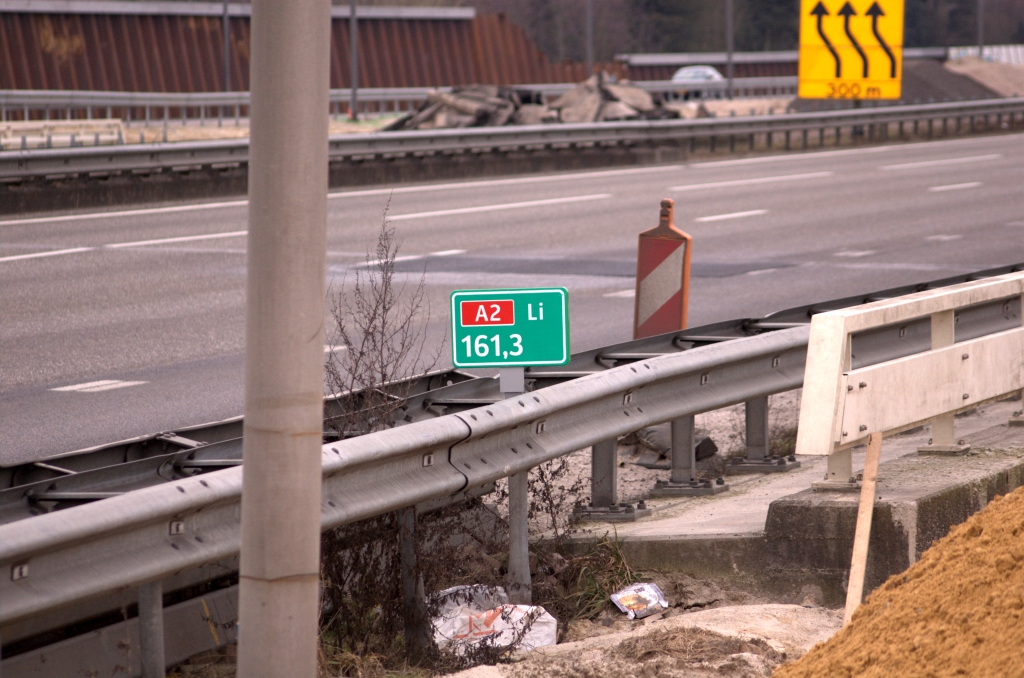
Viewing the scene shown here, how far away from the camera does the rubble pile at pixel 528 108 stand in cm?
2995

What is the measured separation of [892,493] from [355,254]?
924 cm

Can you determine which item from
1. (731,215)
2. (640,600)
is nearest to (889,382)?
(640,600)

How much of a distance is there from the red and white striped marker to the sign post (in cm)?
286

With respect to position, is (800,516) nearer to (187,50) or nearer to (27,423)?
(27,423)

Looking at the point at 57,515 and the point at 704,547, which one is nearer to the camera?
the point at 57,515

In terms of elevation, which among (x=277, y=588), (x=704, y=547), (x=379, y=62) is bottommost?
(x=704, y=547)

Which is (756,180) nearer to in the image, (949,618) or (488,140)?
(488,140)

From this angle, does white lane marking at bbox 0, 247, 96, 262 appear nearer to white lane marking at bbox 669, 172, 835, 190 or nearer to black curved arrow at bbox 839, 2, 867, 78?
white lane marking at bbox 669, 172, 835, 190

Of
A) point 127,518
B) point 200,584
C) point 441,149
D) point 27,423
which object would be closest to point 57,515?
point 127,518

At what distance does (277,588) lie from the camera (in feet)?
10.4

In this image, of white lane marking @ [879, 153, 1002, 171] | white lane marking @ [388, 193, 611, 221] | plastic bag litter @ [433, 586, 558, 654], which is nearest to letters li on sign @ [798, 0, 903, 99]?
white lane marking @ [879, 153, 1002, 171]

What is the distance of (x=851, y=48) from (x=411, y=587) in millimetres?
26499

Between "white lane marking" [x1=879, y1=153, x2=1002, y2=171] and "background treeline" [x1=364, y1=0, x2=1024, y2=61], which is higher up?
"background treeline" [x1=364, y1=0, x2=1024, y2=61]

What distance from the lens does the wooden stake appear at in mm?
4305
